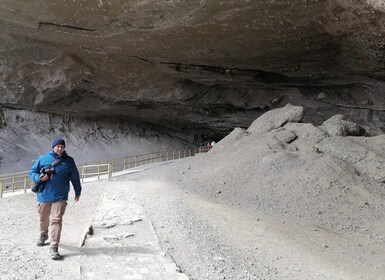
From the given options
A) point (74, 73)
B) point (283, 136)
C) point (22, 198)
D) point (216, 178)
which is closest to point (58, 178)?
point (22, 198)

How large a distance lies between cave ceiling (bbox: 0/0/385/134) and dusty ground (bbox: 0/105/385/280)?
333 centimetres

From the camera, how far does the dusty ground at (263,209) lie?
18.2 feet

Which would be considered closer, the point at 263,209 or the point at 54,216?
the point at 54,216

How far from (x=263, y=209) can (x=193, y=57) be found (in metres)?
9.21

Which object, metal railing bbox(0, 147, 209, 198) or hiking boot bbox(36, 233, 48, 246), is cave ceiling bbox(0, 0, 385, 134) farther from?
hiking boot bbox(36, 233, 48, 246)

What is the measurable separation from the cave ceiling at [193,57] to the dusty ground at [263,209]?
333cm

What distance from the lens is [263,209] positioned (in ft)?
30.4

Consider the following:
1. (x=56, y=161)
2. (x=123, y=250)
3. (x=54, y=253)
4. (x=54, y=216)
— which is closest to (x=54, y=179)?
(x=56, y=161)

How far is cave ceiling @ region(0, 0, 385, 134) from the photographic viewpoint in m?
11.3

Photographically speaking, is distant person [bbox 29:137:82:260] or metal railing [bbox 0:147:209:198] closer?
distant person [bbox 29:137:82:260]

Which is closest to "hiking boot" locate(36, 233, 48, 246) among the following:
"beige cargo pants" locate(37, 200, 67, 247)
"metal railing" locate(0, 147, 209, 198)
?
"beige cargo pants" locate(37, 200, 67, 247)

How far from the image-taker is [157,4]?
1071 centimetres

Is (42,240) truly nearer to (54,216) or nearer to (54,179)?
(54,216)

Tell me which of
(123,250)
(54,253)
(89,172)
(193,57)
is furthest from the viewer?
(89,172)
